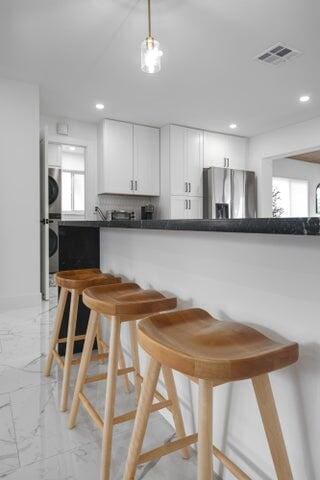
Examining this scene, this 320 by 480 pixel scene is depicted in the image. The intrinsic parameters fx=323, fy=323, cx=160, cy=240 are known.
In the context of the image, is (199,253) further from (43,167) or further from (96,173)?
(96,173)

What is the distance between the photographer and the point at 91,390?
180 cm

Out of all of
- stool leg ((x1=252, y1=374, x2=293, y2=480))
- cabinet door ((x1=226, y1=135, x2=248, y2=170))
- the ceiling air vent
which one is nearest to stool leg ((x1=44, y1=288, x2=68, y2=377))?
stool leg ((x1=252, y1=374, x2=293, y2=480))

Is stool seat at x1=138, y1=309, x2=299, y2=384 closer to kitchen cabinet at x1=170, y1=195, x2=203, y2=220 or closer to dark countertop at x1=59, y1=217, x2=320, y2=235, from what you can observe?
dark countertop at x1=59, y1=217, x2=320, y2=235

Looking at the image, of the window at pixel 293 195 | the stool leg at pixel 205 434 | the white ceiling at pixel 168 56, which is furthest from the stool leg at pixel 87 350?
the window at pixel 293 195

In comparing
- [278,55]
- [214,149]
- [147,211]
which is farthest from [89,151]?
[278,55]

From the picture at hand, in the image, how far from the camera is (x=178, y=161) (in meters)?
5.04

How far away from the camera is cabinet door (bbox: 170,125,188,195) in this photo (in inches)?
197

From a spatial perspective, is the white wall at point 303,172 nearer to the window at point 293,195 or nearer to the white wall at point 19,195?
the window at point 293,195

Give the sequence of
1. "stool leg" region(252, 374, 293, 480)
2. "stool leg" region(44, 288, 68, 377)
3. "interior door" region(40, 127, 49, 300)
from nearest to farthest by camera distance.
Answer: "stool leg" region(252, 374, 293, 480) < "stool leg" region(44, 288, 68, 377) < "interior door" region(40, 127, 49, 300)

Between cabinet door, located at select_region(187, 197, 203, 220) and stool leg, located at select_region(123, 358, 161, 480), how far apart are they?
14.3 feet

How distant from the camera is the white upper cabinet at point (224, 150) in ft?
17.6

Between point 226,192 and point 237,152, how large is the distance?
91 centimetres

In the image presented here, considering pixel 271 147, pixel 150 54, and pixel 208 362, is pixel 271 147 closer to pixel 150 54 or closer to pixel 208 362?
pixel 150 54

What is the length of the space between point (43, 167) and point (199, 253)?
313 centimetres
